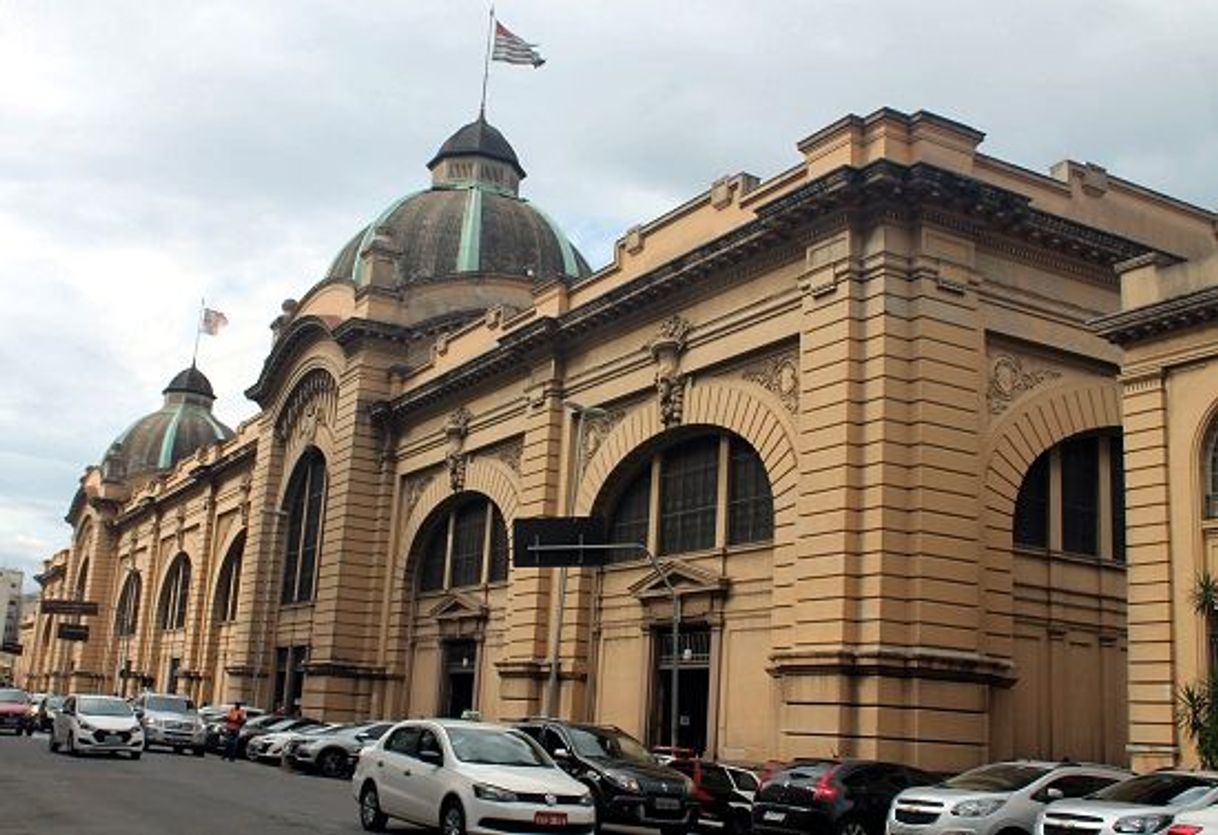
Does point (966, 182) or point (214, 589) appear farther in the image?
point (214, 589)

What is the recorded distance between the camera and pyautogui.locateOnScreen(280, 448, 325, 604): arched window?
2064 inches

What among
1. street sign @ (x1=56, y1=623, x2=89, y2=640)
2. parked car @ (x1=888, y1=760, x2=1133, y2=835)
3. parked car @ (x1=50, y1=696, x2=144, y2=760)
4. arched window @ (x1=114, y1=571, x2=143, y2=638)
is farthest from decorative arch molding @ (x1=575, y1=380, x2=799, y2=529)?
arched window @ (x1=114, y1=571, x2=143, y2=638)

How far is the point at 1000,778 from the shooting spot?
1850 cm

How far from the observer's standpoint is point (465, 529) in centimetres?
4388

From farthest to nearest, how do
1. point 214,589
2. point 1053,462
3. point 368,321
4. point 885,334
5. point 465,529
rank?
1. point 214,589
2. point 368,321
3. point 465,529
4. point 1053,462
5. point 885,334

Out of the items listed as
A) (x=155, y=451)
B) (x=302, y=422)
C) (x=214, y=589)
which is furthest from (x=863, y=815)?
(x=155, y=451)

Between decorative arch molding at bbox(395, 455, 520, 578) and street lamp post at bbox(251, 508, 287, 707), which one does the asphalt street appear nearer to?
decorative arch molding at bbox(395, 455, 520, 578)

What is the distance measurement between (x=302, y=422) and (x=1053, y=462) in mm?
33069

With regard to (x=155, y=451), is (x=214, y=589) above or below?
below

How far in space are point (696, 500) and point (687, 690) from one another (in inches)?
167

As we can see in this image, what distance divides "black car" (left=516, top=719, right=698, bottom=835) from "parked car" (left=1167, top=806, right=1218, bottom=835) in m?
8.10

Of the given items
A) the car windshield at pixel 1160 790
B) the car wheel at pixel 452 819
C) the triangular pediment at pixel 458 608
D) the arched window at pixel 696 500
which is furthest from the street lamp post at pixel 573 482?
the car windshield at pixel 1160 790

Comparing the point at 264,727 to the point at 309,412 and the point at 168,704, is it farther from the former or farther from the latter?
the point at 309,412

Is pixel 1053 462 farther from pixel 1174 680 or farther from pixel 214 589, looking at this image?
pixel 214 589
